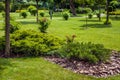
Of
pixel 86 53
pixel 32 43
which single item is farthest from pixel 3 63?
pixel 86 53

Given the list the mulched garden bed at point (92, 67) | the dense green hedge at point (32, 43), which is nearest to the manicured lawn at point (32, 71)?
the mulched garden bed at point (92, 67)

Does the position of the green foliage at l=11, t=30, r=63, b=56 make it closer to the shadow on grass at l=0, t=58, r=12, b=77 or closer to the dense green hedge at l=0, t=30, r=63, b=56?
the dense green hedge at l=0, t=30, r=63, b=56

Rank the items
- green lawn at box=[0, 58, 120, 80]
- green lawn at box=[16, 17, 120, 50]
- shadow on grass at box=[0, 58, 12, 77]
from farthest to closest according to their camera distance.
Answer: green lawn at box=[16, 17, 120, 50]
shadow on grass at box=[0, 58, 12, 77]
green lawn at box=[0, 58, 120, 80]

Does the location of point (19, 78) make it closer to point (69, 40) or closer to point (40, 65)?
point (40, 65)

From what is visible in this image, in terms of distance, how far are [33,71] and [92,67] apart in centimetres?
211

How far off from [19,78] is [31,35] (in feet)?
15.1

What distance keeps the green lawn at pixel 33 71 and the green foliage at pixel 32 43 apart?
0.75 metres

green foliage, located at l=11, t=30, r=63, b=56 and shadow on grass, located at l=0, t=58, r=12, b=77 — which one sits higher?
green foliage, located at l=11, t=30, r=63, b=56

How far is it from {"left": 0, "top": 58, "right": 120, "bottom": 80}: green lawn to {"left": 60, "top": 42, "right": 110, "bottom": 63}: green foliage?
817 mm


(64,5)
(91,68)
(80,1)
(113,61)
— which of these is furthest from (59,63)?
(64,5)

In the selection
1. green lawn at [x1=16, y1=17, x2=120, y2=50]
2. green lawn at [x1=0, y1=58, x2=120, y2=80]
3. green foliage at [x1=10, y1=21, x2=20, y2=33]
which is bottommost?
green lawn at [x1=0, y1=58, x2=120, y2=80]

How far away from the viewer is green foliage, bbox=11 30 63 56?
1200 cm

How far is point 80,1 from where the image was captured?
192ft

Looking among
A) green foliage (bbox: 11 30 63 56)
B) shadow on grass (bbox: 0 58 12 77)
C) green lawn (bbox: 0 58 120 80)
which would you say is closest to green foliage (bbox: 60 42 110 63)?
green lawn (bbox: 0 58 120 80)
